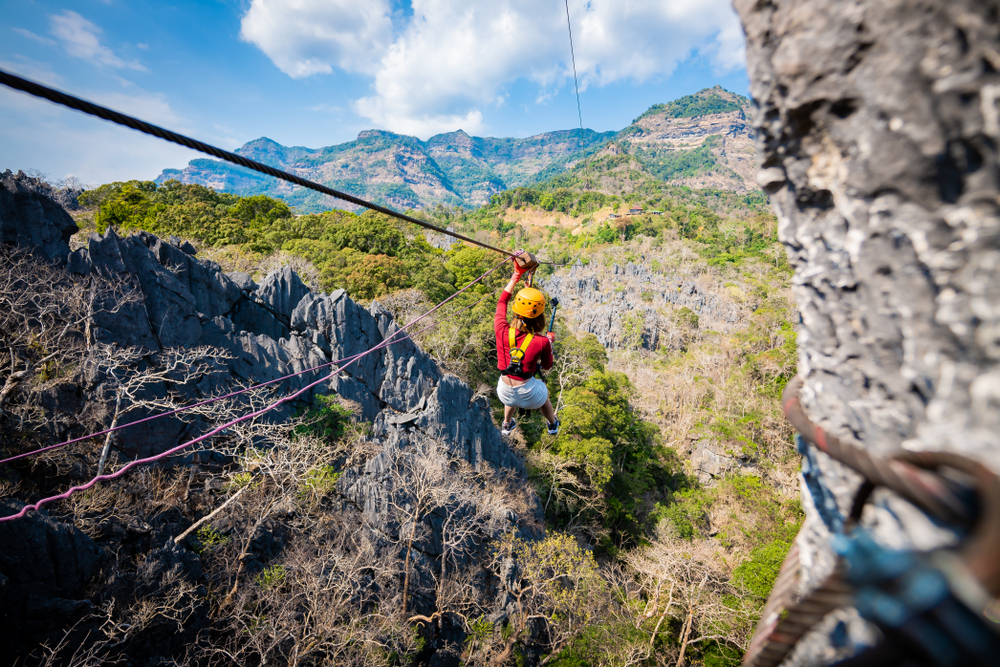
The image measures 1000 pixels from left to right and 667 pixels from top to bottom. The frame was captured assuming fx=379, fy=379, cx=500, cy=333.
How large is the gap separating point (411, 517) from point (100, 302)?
11.3 metres

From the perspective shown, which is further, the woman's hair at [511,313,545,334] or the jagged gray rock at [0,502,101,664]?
the jagged gray rock at [0,502,101,664]

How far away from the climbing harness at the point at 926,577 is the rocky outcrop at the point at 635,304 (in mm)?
38912

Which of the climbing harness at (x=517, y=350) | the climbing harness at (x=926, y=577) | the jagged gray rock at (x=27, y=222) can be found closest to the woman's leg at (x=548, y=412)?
the climbing harness at (x=517, y=350)

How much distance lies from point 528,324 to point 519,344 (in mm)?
272

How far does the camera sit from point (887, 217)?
1070 millimetres

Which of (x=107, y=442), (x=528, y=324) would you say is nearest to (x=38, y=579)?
(x=107, y=442)

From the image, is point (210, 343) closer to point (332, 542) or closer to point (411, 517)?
point (332, 542)

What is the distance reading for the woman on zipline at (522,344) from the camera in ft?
14.8

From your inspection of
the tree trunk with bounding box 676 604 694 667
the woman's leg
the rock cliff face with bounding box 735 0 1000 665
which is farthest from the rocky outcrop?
the rock cliff face with bounding box 735 0 1000 665

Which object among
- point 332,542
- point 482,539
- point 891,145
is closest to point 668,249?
point 482,539

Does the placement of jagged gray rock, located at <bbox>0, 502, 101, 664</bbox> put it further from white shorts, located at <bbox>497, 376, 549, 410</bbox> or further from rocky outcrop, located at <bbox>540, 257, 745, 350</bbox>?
rocky outcrop, located at <bbox>540, 257, 745, 350</bbox>

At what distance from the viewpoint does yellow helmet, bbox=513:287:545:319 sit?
4441mm

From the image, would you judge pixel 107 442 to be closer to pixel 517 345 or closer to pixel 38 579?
pixel 38 579

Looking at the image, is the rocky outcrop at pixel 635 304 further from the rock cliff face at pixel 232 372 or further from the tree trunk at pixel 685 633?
the tree trunk at pixel 685 633
